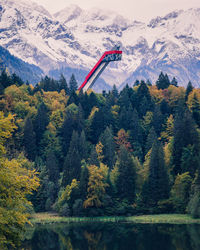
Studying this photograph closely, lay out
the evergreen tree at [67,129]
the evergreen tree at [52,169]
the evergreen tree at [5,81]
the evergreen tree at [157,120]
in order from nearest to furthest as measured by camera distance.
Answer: the evergreen tree at [52,169], the evergreen tree at [67,129], the evergreen tree at [157,120], the evergreen tree at [5,81]

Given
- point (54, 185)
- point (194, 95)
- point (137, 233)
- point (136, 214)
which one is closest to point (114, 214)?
point (136, 214)

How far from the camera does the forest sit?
83.1 m

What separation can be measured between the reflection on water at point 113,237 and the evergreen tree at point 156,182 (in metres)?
12.4

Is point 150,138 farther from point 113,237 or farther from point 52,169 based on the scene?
point 113,237

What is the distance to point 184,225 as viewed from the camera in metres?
69.1

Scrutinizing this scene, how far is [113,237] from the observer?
6059cm

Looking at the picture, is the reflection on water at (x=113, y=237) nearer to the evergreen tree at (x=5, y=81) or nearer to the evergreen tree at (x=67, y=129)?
the evergreen tree at (x=67, y=129)

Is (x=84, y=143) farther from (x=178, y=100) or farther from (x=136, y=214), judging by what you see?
(x=178, y=100)

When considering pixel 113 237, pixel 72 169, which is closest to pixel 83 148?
pixel 72 169

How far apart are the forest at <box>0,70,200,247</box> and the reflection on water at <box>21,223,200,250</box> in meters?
7.98

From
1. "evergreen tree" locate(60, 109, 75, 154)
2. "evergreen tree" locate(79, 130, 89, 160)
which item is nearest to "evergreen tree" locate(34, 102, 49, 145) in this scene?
"evergreen tree" locate(60, 109, 75, 154)

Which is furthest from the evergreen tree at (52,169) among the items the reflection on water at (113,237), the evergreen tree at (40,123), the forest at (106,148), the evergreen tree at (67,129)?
the reflection on water at (113,237)

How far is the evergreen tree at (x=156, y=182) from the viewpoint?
84.4 metres

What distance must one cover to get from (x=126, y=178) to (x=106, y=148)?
18754mm
